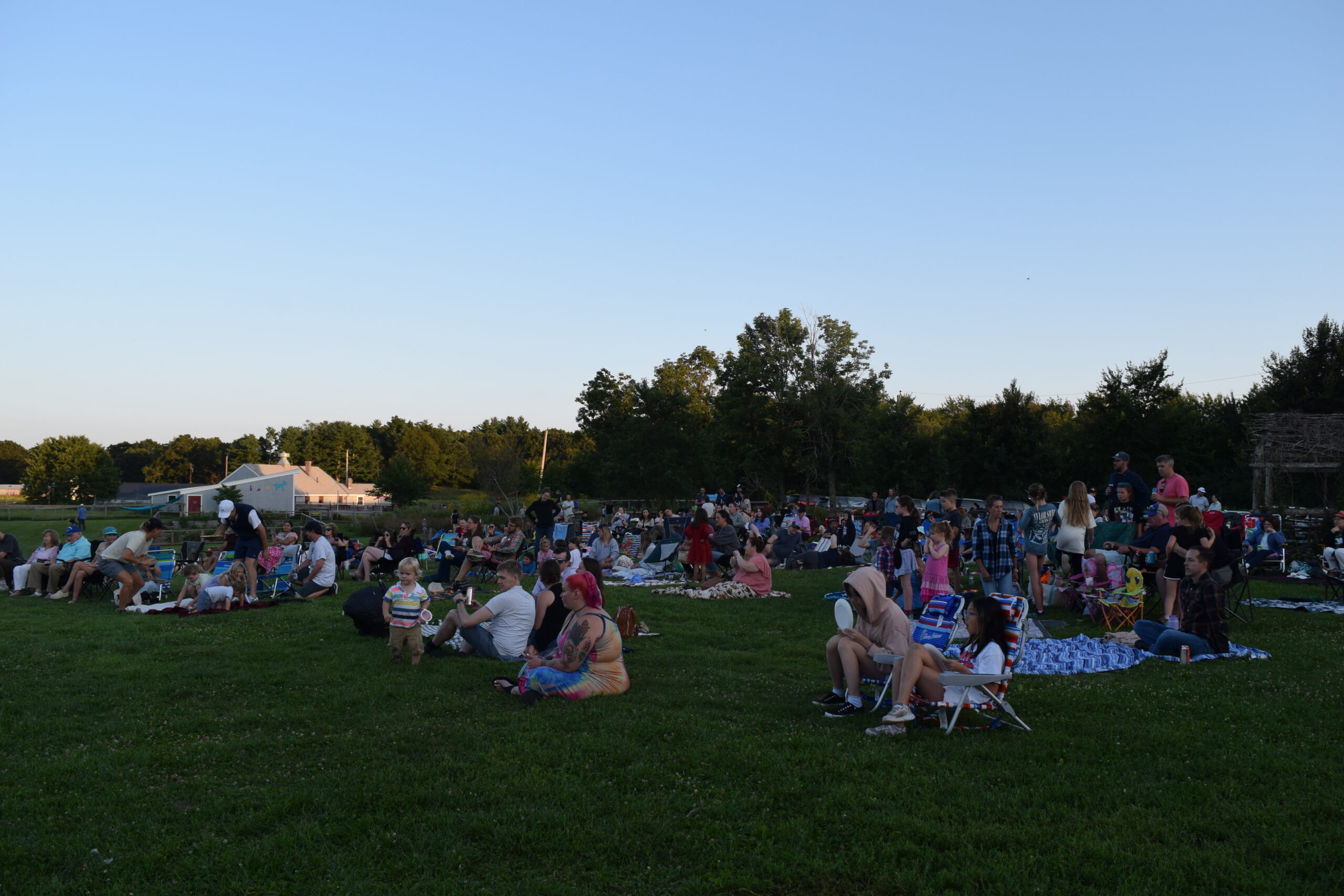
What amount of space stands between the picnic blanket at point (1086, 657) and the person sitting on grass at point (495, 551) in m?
8.10

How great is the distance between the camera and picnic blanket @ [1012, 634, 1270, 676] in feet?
24.7

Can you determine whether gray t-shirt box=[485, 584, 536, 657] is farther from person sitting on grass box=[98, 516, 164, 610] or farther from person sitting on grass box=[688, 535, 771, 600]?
person sitting on grass box=[98, 516, 164, 610]

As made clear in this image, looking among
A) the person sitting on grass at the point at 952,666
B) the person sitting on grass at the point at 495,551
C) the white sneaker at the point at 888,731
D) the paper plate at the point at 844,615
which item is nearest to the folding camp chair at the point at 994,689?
the person sitting on grass at the point at 952,666

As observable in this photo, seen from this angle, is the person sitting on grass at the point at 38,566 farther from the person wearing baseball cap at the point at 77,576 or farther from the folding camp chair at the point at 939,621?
the folding camp chair at the point at 939,621

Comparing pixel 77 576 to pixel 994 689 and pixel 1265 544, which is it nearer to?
pixel 994 689

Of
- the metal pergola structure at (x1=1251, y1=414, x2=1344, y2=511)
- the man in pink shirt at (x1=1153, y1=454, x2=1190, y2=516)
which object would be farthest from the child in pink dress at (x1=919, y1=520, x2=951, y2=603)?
the metal pergola structure at (x1=1251, y1=414, x2=1344, y2=511)

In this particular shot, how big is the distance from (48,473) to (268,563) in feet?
260

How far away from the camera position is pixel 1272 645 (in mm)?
8406

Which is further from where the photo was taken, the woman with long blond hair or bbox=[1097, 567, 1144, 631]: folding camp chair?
the woman with long blond hair

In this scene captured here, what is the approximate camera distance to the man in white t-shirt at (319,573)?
505 inches

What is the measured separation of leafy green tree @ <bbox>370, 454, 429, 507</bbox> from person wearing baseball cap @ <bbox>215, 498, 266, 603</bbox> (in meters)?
46.1

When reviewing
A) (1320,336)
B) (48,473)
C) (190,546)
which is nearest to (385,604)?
(190,546)

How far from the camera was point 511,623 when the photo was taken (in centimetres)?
811

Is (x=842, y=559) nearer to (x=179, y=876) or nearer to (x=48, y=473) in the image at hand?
(x=179, y=876)
